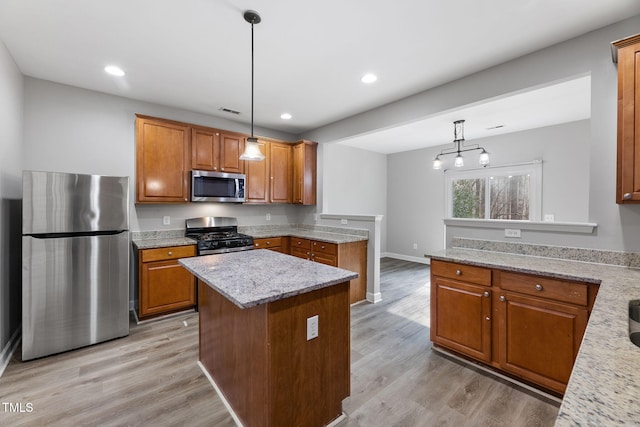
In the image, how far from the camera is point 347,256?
12.3 ft

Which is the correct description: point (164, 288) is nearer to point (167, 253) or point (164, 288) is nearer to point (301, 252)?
point (167, 253)

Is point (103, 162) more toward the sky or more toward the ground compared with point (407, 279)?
more toward the sky

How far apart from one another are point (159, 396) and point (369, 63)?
10.7 feet

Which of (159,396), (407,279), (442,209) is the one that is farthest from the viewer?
(442,209)

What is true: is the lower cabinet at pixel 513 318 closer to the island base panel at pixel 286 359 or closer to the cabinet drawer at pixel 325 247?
the island base panel at pixel 286 359

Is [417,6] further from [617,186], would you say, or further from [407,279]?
[407,279]

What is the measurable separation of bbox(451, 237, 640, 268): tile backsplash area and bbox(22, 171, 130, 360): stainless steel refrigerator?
348 centimetres

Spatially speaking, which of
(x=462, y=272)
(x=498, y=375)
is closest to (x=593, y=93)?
(x=462, y=272)

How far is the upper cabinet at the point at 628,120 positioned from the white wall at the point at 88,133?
176 inches

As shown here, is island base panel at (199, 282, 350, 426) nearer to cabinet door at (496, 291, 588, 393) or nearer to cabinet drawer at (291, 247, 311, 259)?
cabinet door at (496, 291, 588, 393)

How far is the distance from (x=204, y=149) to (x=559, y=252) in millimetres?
4098

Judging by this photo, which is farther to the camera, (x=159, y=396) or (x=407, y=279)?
(x=407, y=279)

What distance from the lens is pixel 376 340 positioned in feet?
9.24

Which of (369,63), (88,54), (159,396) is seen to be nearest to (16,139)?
(88,54)
